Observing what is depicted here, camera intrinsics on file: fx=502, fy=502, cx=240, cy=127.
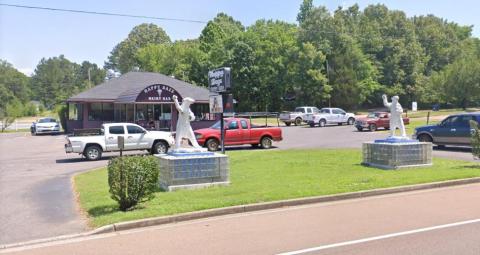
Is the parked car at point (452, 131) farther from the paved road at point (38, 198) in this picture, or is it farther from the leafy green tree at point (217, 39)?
the leafy green tree at point (217, 39)

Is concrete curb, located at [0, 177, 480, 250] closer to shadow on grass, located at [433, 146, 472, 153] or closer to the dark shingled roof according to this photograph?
shadow on grass, located at [433, 146, 472, 153]

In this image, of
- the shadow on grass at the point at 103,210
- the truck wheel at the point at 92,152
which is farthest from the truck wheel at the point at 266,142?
the shadow on grass at the point at 103,210

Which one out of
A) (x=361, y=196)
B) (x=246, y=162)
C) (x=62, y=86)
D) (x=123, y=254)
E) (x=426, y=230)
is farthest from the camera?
(x=62, y=86)

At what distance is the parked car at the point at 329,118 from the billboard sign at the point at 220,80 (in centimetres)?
2670

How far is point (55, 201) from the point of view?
11.9 metres

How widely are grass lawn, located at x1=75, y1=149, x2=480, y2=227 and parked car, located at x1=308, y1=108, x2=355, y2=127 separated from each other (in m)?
26.2

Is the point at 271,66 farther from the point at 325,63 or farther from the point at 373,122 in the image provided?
the point at 373,122

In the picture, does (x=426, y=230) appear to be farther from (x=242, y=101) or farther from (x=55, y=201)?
(x=242, y=101)

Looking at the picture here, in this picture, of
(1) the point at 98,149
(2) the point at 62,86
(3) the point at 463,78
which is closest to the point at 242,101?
(3) the point at 463,78

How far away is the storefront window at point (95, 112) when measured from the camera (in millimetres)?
41469

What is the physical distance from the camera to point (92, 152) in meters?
22.4

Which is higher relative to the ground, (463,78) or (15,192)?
(463,78)

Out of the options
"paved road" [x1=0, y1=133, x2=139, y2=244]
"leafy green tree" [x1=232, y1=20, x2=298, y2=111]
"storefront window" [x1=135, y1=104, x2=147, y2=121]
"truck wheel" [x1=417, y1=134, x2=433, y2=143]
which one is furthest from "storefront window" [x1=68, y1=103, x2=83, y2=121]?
"leafy green tree" [x1=232, y1=20, x2=298, y2=111]

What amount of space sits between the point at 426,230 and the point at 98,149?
17.3 m
